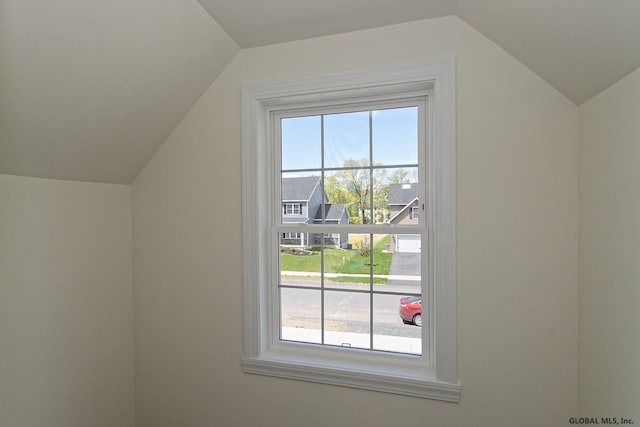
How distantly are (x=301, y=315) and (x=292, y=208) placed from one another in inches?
24.6

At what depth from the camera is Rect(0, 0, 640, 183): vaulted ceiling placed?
1.15m

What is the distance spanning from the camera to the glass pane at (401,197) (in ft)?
6.14

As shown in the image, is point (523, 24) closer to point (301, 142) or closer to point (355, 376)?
point (301, 142)

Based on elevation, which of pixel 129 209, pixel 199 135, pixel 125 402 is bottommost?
pixel 125 402

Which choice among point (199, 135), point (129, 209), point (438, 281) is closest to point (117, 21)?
point (199, 135)

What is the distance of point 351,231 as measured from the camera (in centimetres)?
194

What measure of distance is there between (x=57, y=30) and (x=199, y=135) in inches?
34.0

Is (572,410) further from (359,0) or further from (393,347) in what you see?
(359,0)

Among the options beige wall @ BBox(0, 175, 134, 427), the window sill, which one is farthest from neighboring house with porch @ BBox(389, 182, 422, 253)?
beige wall @ BBox(0, 175, 134, 427)

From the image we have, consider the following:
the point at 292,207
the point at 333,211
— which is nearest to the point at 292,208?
the point at 292,207

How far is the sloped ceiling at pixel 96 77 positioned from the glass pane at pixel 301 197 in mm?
715

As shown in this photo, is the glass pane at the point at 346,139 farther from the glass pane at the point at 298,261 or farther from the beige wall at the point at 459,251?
the glass pane at the point at 298,261

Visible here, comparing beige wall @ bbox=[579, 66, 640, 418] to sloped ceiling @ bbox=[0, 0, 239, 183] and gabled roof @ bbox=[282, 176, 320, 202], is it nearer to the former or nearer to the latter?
gabled roof @ bbox=[282, 176, 320, 202]

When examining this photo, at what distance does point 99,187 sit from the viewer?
77.2 inches
